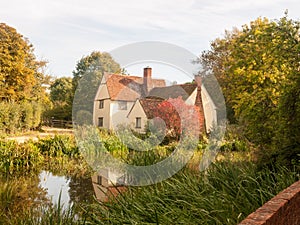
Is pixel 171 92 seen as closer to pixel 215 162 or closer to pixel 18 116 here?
pixel 215 162

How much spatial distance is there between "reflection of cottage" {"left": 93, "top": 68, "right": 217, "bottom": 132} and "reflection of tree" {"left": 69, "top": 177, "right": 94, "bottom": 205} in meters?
4.83

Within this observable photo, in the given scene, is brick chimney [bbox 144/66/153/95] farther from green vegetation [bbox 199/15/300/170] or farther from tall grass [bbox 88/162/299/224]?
tall grass [bbox 88/162/299/224]

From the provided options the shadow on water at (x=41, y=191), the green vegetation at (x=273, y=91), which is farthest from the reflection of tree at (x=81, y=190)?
the green vegetation at (x=273, y=91)

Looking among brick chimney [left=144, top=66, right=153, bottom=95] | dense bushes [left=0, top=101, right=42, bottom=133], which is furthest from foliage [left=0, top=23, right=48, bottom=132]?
brick chimney [left=144, top=66, right=153, bottom=95]

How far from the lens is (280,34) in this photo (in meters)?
7.39

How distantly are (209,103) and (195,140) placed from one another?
2.57 metres

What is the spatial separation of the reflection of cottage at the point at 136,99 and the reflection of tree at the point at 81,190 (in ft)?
15.8

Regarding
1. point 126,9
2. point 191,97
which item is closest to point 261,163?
point 126,9

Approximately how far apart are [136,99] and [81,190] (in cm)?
719

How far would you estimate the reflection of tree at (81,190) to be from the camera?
704cm

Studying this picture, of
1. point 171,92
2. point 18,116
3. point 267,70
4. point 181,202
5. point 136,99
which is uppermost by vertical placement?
point 267,70

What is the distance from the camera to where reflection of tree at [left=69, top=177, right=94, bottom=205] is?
23.1 feet

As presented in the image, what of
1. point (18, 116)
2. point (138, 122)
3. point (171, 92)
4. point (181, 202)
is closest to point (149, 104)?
point (138, 122)

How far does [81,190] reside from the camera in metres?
7.87
